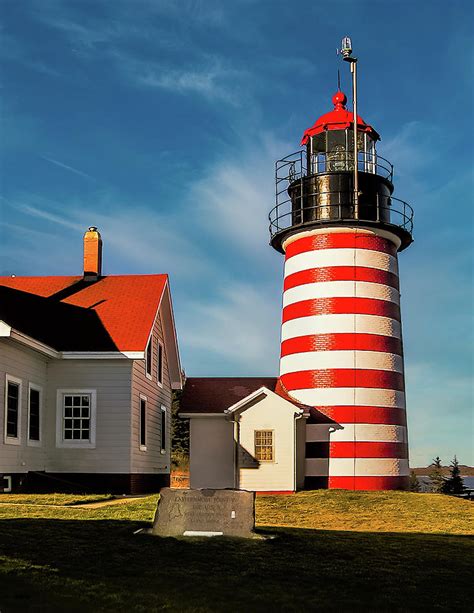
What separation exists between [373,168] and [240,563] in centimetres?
1972

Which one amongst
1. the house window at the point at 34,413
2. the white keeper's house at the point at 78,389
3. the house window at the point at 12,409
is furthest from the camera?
the house window at the point at 34,413

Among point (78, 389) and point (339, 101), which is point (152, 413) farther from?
point (339, 101)

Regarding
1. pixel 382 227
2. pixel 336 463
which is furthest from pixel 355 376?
pixel 382 227

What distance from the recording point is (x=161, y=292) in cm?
3020

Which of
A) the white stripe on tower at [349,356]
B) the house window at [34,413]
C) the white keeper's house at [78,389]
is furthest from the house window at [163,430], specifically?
the house window at [34,413]

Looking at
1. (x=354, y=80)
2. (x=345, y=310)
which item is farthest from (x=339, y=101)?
(x=345, y=310)

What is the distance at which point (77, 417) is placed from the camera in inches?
1054

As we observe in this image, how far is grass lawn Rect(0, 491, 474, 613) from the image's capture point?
10516 millimetres

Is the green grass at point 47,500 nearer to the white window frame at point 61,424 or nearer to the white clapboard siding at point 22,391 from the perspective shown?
the white clapboard siding at point 22,391

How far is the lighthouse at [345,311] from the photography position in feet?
92.7

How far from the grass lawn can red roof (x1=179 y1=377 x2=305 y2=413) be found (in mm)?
10618

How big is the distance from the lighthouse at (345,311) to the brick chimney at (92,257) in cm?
622

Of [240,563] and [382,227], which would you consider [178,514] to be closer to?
[240,563]

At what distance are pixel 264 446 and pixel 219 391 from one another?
3.56 metres
